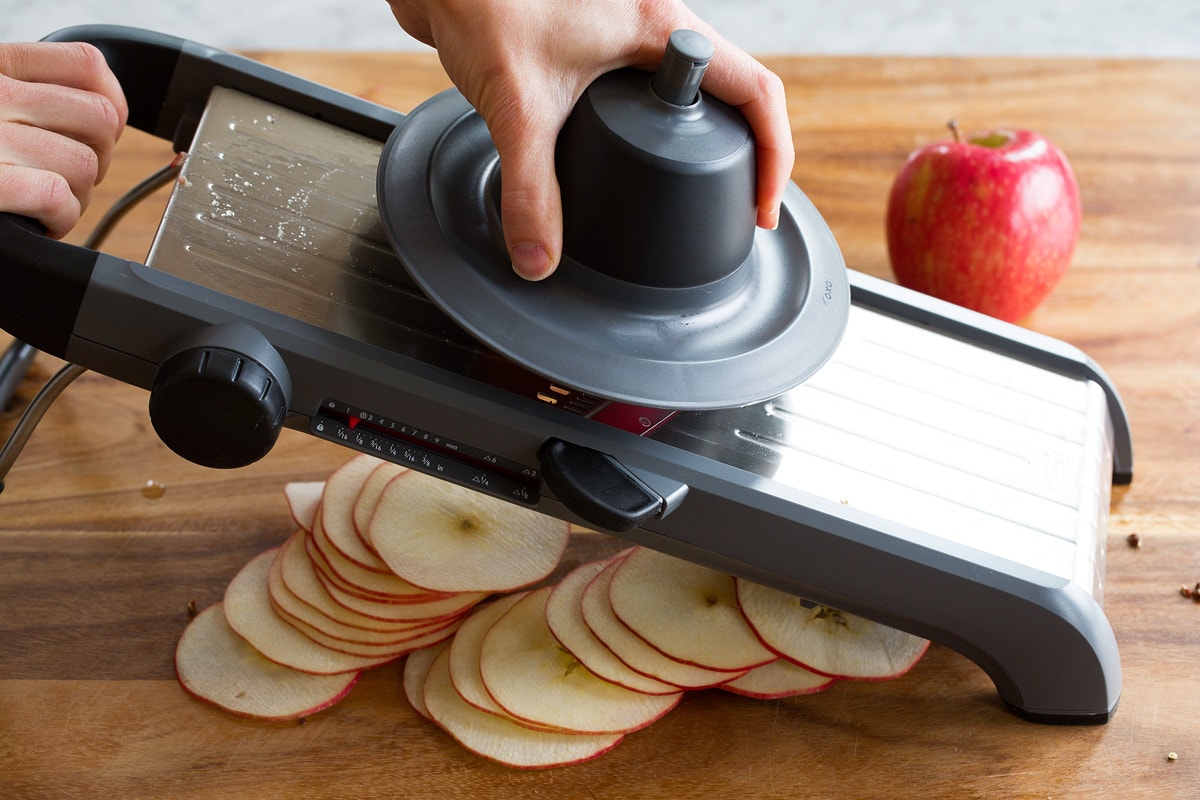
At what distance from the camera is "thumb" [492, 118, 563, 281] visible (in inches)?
39.9

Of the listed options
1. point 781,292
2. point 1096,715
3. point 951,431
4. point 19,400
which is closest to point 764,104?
point 781,292

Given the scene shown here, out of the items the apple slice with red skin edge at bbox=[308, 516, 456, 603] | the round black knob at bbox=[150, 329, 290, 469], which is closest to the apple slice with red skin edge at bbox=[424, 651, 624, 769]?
the apple slice with red skin edge at bbox=[308, 516, 456, 603]

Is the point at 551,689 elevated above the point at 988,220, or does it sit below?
below

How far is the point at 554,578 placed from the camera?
141cm

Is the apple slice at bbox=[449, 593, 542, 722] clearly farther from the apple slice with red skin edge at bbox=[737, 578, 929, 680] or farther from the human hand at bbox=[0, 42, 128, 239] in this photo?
the human hand at bbox=[0, 42, 128, 239]

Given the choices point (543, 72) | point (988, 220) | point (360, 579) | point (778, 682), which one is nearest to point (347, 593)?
point (360, 579)

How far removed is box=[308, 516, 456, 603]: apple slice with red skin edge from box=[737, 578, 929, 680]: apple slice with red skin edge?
0.34 m

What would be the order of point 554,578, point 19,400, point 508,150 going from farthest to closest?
point 19,400 → point 554,578 → point 508,150

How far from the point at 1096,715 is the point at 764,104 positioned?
74 cm

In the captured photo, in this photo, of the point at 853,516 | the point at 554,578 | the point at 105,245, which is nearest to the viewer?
the point at 853,516

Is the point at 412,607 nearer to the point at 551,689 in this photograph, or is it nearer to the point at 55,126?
the point at 551,689

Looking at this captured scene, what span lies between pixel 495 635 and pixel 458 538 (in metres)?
0.11

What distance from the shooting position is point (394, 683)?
1.30 metres

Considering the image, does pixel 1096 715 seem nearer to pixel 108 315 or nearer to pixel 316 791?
pixel 316 791
